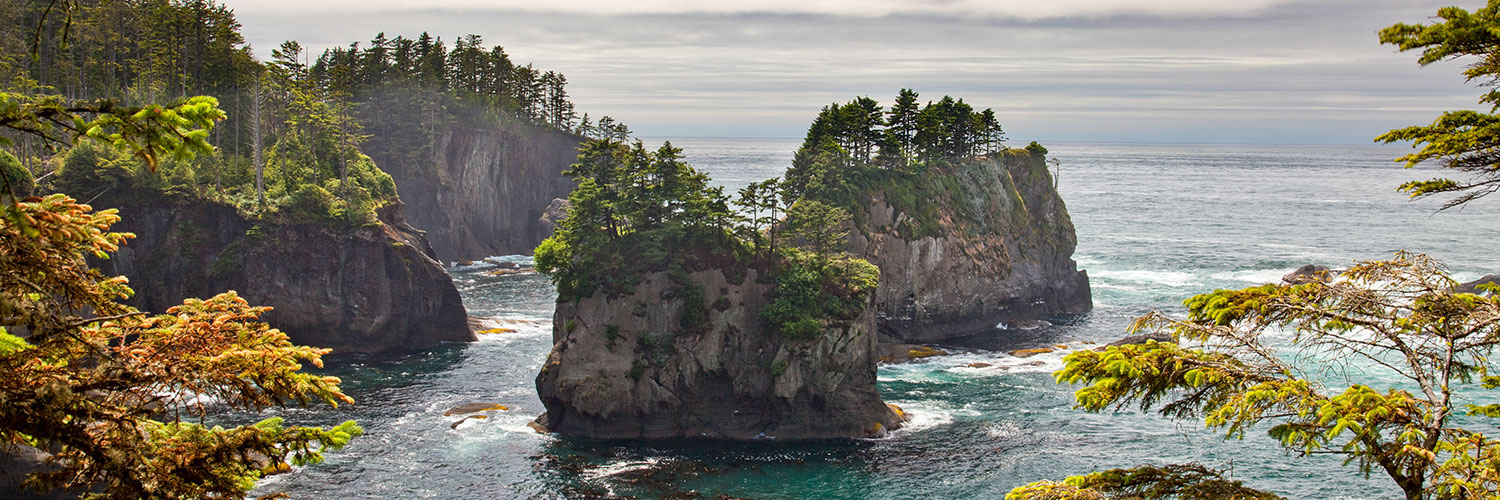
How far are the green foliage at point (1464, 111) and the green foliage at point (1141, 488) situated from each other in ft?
17.7

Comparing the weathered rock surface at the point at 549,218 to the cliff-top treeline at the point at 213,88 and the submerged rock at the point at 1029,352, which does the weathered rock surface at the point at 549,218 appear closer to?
the cliff-top treeline at the point at 213,88

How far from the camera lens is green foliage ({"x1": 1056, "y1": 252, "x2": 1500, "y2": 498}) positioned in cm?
1248

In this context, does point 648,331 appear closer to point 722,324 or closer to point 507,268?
point 722,324

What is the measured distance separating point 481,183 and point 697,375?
82.4 metres

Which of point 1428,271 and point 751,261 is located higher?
point 1428,271

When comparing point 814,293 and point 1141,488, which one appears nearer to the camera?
point 1141,488

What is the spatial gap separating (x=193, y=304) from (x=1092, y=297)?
3970 inches

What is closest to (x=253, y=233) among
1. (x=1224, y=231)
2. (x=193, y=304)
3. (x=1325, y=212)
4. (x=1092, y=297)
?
(x=193, y=304)

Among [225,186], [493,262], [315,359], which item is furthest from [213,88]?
[315,359]

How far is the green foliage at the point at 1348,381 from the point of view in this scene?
1248 centimetres

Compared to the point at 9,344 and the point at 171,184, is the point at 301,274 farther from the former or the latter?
the point at 9,344

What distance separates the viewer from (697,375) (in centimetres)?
6262

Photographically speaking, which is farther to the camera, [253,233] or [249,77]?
[249,77]

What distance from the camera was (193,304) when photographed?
1519 centimetres
